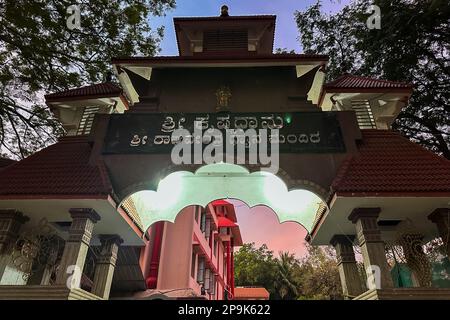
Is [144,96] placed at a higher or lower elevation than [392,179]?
higher

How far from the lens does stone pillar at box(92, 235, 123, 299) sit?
7.45m

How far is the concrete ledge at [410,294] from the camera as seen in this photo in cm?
565

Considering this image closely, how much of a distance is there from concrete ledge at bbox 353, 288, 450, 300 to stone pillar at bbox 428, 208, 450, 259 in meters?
0.97

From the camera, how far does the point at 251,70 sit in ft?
30.5

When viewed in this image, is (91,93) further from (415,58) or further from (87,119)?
(415,58)

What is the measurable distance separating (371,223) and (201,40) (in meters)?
7.79

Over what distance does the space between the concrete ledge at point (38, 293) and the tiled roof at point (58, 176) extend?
1720mm

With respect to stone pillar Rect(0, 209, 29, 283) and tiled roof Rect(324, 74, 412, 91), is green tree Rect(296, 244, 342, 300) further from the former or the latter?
stone pillar Rect(0, 209, 29, 283)

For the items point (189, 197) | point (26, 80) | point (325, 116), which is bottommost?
point (189, 197)

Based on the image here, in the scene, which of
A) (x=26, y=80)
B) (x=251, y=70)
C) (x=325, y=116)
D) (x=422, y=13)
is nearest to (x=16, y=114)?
(x=26, y=80)

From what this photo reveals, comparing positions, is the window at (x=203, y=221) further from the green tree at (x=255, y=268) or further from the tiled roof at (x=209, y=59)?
the green tree at (x=255, y=268)

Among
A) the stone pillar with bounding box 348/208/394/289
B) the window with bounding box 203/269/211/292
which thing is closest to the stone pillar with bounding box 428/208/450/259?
the stone pillar with bounding box 348/208/394/289

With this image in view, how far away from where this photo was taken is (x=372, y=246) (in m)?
6.33
